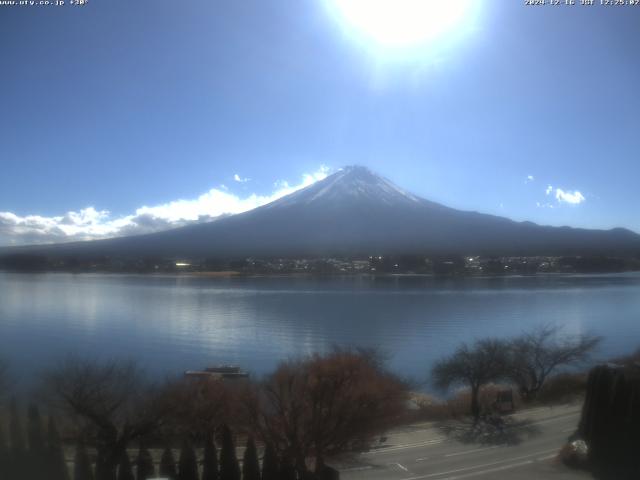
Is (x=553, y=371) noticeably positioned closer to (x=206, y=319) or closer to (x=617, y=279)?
(x=206, y=319)

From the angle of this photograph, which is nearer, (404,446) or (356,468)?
(356,468)

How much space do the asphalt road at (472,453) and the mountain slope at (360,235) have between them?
13.9m

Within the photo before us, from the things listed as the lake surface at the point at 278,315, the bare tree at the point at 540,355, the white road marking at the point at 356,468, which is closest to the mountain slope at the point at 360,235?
the lake surface at the point at 278,315

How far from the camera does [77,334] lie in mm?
7914

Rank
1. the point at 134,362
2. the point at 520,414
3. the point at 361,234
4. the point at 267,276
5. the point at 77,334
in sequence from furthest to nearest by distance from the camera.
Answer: the point at 361,234 → the point at 267,276 → the point at 77,334 → the point at 134,362 → the point at 520,414

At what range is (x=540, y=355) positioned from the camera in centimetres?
659

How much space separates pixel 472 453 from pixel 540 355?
10.5ft

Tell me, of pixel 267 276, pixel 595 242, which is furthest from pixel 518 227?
pixel 267 276

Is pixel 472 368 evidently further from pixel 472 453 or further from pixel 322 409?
pixel 322 409

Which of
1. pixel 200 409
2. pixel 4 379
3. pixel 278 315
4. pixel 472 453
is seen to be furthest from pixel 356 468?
pixel 278 315

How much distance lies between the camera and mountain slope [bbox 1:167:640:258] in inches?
757

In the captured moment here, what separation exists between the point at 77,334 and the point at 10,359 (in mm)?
1930

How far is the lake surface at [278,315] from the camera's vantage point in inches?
267

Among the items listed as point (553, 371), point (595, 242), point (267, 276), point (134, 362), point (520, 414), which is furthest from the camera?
point (595, 242)
